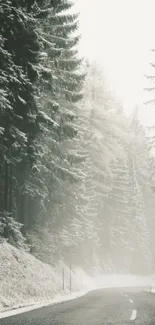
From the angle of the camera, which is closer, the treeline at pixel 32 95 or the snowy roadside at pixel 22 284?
the snowy roadside at pixel 22 284

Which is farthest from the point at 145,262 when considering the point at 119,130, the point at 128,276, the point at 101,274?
the point at 119,130

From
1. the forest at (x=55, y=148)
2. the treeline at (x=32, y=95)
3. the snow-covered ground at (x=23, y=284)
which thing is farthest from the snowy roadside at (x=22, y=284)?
the treeline at (x=32, y=95)

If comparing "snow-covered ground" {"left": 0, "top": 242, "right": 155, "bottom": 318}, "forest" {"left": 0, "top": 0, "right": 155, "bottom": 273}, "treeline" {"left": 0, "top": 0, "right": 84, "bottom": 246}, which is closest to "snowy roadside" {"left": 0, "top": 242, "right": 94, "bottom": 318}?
"snow-covered ground" {"left": 0, "top": 242, "right": 155, "bottom": 318}

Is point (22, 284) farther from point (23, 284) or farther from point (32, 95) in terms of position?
point (32, 95)

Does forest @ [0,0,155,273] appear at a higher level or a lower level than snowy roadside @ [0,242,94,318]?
higher

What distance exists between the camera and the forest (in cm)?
1738

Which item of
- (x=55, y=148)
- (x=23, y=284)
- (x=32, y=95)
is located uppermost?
(x=32, y=95)

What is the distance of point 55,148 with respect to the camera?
26062mm

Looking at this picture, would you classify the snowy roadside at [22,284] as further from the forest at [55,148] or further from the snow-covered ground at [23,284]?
the forest at [55,148]

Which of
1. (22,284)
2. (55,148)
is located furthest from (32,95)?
(55,148)

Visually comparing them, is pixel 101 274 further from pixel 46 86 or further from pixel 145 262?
pixel 46 86

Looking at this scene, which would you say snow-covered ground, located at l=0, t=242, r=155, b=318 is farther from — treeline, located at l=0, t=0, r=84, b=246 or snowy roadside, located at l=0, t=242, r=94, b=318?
treeline, located at l=0, t=0, r=84, b=246

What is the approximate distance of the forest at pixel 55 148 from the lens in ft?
57.0

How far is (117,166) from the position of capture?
59312 millimetres
